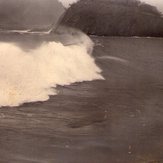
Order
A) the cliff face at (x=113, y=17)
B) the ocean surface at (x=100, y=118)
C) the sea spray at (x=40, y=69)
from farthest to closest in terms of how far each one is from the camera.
→ the cliff face at (x=113, y=17), the sea spray at (x=40, y=69), the ocean surface at (x=100, y=118)

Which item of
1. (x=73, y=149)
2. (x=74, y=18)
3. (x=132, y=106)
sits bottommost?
(x=73, y=149)

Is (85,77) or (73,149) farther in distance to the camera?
(85,77)

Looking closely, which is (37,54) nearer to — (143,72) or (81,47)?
(81,47)

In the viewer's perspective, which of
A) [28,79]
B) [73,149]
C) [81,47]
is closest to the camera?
[73,149]

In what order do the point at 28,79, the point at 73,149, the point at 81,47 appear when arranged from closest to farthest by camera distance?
the point at 73,149 → the point at 28,79 → the point at 81,47

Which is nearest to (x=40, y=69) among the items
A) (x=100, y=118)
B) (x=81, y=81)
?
(x=81, y=81)

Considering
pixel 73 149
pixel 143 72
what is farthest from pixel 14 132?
pixel 143 72

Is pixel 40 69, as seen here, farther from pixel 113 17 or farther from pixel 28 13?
pixel 113 17
